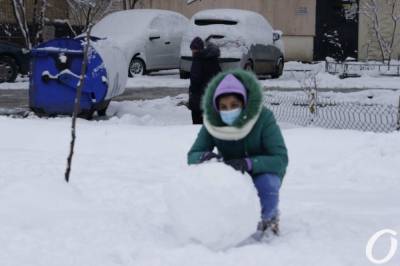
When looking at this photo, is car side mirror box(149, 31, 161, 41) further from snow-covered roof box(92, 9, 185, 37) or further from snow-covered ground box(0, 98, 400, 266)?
snow-covered ground box(0, 98, 400, 266)

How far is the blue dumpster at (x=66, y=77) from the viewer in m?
11.0

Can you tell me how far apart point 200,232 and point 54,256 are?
0.81 m

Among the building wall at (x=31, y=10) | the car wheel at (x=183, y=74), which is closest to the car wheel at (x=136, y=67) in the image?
the car wheel at (x=183, y=74)

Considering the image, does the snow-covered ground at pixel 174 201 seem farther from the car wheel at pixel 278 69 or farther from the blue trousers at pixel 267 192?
the car wheel at pixel 278 69

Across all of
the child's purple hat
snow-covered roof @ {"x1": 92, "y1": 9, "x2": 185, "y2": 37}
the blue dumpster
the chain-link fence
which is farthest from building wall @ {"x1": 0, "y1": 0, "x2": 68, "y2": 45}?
the child's purple hat

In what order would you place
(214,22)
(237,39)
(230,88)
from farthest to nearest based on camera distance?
(214,22)
(237,39)
(230,88)

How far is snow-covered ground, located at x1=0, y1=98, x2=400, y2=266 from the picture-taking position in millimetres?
4223

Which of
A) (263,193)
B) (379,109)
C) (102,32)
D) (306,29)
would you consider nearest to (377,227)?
(263,193)

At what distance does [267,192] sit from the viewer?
15.1 ft

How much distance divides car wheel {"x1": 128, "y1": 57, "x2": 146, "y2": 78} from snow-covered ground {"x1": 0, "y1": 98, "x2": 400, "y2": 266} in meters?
9.25

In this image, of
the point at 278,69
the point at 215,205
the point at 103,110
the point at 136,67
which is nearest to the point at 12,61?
the point at 136,67

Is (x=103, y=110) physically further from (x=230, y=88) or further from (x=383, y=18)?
(x=383, y=18)

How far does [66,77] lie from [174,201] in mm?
7122

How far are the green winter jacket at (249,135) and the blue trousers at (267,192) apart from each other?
1.7 inches
